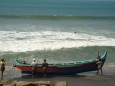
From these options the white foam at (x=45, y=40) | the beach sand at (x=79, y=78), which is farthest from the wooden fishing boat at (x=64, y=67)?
the white foam at (x=45, y=40)

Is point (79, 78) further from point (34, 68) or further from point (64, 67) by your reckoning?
point (34, 68)

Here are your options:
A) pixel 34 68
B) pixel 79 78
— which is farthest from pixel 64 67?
pixel 34 68

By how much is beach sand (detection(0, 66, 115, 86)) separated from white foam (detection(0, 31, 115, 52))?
8066 mm

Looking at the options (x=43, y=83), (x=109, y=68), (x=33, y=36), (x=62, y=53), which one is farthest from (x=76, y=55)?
(x=43, y=83)

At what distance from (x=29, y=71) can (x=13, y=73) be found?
4.02 feet

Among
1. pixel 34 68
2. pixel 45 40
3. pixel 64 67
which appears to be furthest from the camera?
pixel 45 40

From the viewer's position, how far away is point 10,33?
35.9 m

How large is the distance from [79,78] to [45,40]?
13.0 meters

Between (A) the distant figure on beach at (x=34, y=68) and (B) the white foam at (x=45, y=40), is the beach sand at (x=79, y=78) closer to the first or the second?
(A) the distant figure on beach at (x=34, y=68)

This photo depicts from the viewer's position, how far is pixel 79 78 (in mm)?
19766

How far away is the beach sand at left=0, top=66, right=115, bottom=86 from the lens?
729 inches

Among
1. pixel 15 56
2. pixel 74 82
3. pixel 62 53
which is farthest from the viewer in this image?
pixel 62 53

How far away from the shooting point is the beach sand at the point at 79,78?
18.5 m

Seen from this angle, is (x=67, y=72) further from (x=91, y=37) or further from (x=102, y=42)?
(x=91, y=37)
